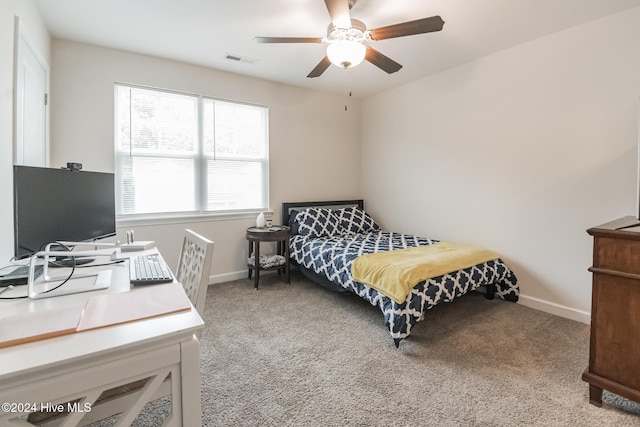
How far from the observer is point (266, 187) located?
4.02 m

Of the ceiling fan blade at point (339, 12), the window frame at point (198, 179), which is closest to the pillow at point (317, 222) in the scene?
the window frame at point (198, 179)

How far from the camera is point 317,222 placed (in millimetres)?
3836

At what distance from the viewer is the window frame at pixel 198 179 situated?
3.10 meters

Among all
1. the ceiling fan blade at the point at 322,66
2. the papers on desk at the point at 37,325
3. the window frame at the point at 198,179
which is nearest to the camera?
the papers on desk at the point at 37,325

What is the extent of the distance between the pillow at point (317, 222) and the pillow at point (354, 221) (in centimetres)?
10

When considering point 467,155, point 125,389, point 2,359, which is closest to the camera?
point 2,359

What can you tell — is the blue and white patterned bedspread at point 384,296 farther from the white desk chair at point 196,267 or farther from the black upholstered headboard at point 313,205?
the white desk chair at point 196,267

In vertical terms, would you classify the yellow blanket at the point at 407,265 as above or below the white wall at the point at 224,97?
below

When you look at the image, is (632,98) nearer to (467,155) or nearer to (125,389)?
(467,155)

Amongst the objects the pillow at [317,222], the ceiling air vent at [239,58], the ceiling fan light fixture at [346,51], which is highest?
the ceiling air vent at [239,58]

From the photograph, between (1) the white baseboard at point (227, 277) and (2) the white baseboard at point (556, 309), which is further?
(1) the white baseboard at point (227, 277)

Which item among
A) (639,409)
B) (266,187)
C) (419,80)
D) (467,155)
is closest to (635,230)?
(639,409)

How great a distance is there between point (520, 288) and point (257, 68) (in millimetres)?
3677

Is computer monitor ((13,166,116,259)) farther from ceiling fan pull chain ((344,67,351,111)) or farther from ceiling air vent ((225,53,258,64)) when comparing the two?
ceiling fan pull chain ((344,67,351,111))
